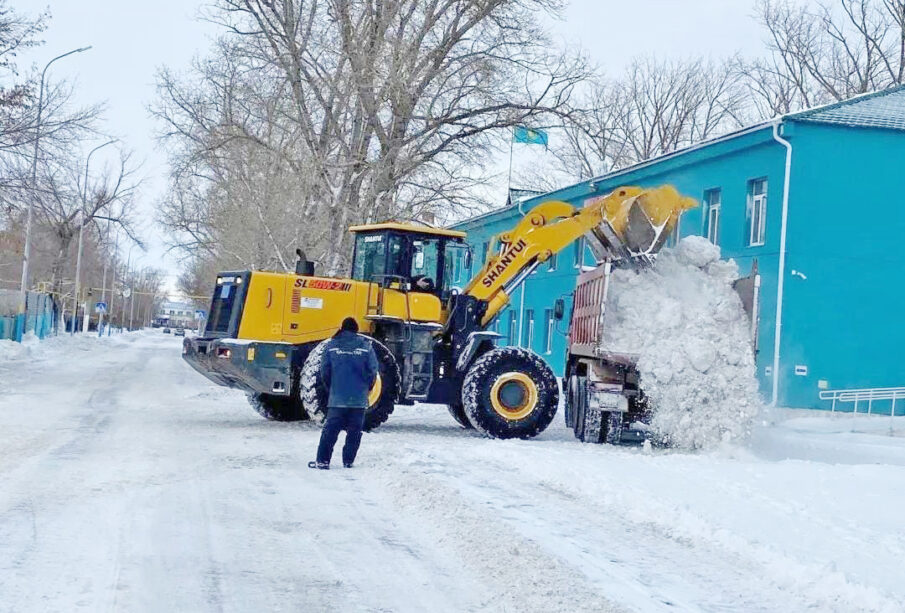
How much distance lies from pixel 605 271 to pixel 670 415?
2304 mm

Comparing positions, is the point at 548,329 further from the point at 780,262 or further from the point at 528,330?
the point at 780,262

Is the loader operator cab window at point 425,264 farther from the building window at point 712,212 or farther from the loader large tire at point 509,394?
the building window at point 712,212

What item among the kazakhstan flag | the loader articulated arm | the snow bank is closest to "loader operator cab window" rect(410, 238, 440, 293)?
the loader articulated arm

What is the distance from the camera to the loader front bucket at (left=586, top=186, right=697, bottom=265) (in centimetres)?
1620

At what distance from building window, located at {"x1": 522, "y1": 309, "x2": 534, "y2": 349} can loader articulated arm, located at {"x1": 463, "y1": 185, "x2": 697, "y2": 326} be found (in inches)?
864

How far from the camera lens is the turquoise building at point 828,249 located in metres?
25.0

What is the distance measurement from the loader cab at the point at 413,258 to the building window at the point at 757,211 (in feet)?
34.6

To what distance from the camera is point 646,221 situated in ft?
53.3

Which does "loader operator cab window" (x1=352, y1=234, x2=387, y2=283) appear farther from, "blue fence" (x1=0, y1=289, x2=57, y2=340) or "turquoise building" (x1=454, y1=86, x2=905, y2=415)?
"blue fence" (x1=0, y1=289, x2=57, y2=340)

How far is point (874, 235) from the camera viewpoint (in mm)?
25609

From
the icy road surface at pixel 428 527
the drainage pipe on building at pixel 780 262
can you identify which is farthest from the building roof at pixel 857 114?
the icy road surface at pixel 428 527

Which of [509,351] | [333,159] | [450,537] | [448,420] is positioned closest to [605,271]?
[509,351]

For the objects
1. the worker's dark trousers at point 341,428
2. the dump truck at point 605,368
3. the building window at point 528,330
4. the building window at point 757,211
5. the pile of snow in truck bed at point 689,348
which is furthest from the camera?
the building window at point 528,330

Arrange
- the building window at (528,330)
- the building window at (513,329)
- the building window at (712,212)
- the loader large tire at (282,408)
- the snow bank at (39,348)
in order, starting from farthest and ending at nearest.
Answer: the building window at (513,329)
the building window at (528,330)
the snow bank at (39,348)
the building window at (712,212)
the loader large tire at (282,408)
